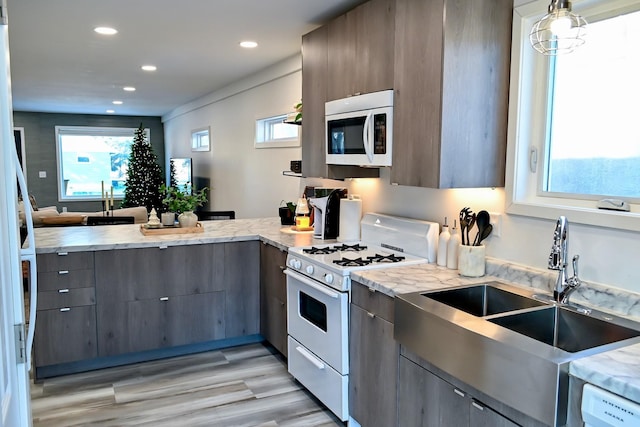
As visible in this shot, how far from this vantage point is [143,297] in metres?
3.44

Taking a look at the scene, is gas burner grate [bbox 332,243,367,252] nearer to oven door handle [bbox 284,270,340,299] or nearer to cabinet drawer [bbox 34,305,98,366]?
oven door handle [bbox 284,270,340,299]

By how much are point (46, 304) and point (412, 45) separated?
9.36 ft

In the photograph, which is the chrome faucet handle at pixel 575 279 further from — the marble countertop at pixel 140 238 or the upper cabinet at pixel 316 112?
the marble countertop at pixel 140 238

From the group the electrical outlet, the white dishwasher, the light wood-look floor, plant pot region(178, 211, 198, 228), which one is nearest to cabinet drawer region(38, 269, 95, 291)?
the light wood-look floor

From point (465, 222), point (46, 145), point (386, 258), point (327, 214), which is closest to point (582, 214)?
point (465, 222)

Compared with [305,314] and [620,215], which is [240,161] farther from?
[620,215]

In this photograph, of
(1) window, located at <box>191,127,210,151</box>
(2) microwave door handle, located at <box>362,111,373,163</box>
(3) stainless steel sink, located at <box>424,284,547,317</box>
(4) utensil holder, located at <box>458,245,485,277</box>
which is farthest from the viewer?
(1) window, located at <box>191,127,210,151</box>

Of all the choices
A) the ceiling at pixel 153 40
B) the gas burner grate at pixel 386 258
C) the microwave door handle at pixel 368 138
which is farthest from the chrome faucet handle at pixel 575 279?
the ceiling at pixel 153 40

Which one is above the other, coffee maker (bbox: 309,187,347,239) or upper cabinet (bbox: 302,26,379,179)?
upper cabinet (bbox: 302,26,379,179)

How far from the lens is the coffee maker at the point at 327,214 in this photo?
11.6 feet

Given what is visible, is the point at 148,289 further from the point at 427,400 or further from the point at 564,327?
the point at 564,327

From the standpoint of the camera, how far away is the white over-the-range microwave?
265 cm

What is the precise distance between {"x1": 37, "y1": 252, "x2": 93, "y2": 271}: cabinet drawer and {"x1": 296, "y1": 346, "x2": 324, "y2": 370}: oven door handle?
5.12 ft

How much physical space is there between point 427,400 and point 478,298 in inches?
22.3
